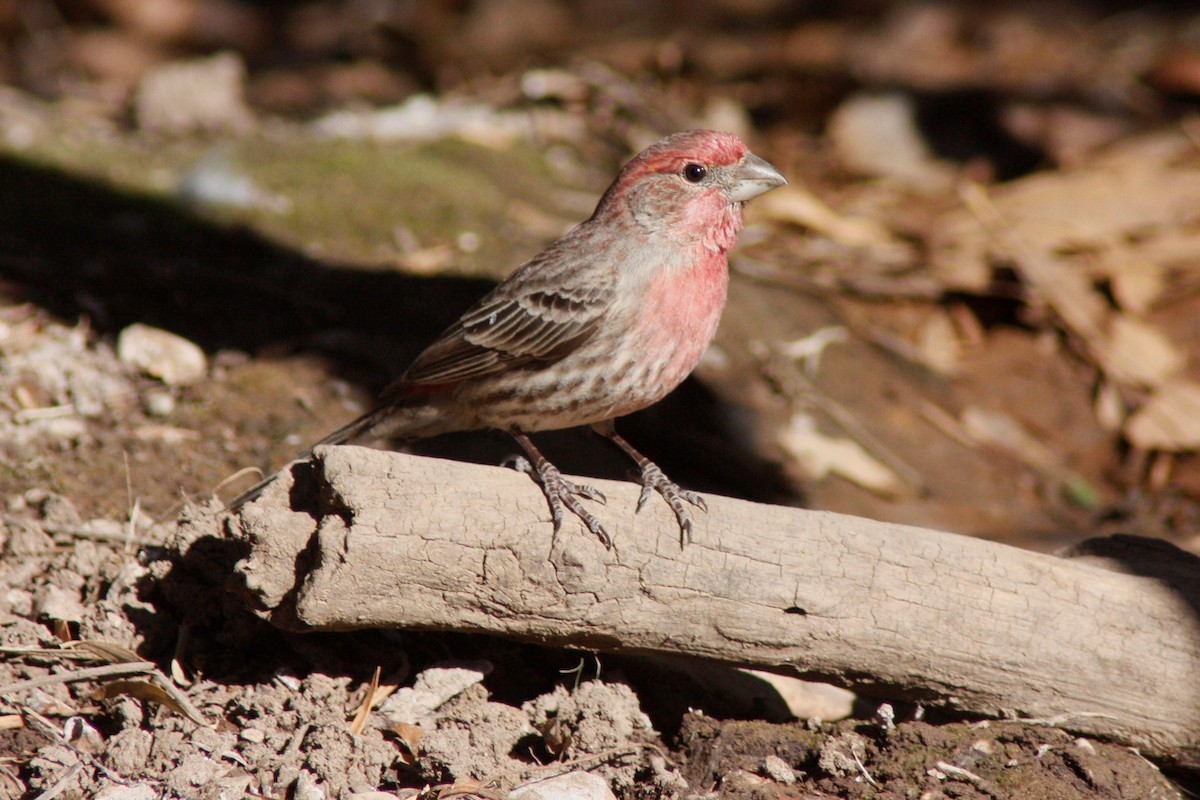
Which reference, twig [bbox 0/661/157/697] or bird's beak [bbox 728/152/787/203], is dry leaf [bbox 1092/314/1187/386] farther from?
twig [bbox 0/661/157/697]

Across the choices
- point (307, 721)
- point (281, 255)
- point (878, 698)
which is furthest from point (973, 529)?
point (281, 255)

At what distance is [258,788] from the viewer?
3318mm

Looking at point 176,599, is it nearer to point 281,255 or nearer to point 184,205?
point 281,255

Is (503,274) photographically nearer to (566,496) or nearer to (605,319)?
(605,319)

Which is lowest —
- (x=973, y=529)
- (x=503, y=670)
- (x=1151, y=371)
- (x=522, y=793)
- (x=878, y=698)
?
(x=522, y=793)

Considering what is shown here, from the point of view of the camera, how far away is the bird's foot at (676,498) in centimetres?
352

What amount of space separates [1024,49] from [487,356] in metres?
6.48

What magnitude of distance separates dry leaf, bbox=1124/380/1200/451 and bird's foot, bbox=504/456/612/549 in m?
3.52

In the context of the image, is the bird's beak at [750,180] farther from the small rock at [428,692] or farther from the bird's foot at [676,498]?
the small rock at [428,692]

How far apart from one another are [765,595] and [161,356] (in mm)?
2866

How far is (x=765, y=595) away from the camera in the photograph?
3449 millimetres

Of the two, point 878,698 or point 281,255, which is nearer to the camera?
point 878,698

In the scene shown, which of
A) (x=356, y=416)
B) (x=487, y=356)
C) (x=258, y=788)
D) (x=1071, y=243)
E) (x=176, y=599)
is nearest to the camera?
(x=258, y=788)

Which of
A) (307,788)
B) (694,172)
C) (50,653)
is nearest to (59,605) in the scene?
→ (50,653)
